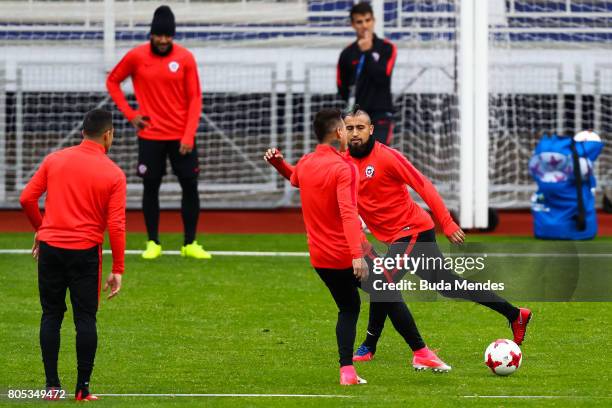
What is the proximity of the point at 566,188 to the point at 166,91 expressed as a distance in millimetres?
3926

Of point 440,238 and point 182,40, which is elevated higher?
point 182,40

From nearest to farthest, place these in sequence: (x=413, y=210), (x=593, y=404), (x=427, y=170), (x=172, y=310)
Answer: (x=593, y=404) → (x=413, y=210) → (x=172, y=310) → (x=427, y=170)

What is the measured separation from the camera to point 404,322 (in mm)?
6906

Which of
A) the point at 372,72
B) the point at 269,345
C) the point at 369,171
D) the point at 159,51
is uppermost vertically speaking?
the point at 159,51

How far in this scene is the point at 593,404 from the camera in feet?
19.8

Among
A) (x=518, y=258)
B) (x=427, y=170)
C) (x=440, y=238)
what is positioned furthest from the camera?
(x=427, y=170)

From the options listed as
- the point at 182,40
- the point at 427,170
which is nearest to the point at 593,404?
the point at 427,170

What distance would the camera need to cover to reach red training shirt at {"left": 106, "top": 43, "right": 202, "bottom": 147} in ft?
35.9

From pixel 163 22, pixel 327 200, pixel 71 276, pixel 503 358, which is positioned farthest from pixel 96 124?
pixel 163 22

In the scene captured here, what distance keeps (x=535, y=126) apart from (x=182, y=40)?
15.2 ft

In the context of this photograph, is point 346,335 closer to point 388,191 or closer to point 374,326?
point 374,326

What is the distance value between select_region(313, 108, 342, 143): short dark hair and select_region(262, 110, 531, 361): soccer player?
370 mm

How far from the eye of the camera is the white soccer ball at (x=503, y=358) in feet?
22.1

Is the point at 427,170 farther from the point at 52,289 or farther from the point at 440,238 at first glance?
the point at 52,289
